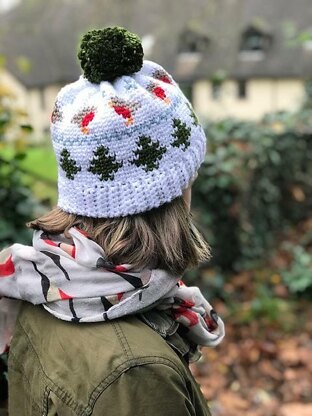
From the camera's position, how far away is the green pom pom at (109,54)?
1484 mm

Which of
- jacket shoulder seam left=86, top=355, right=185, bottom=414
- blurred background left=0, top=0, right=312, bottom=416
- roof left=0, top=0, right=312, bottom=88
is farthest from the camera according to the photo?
roof left=0, top=0, right=312, bottom=88

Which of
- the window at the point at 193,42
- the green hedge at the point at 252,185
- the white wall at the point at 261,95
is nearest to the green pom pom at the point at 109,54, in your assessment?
the green hedge at the point at 252,185

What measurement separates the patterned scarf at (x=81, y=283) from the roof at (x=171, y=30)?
21722 millimetres

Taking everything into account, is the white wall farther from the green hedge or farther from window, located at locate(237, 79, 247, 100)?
the green hedge

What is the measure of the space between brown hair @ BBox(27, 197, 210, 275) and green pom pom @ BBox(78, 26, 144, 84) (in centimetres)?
37

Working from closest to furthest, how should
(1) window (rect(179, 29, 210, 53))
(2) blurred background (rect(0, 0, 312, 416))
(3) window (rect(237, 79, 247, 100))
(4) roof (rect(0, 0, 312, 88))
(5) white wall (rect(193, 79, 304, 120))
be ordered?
(2) blurred background (rect(0, 0, 312, 416))
(5) white wall (rect(193, 79, 304, 120))
(4) roof (rect(0, 0, 312, 88))
(3) window (rect(237, 79, 247, 100))
(1) window (rect(179, 29, 210, 53))

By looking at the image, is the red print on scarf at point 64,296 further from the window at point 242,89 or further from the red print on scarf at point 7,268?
the window at point 242,89

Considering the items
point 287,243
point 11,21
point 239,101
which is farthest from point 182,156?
point 11,21

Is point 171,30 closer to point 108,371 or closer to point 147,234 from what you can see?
point 147,234

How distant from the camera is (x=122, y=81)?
4.96ft

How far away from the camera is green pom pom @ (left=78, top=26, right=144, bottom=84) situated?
148 centimetres

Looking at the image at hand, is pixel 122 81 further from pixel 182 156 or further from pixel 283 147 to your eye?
pixel 283 147

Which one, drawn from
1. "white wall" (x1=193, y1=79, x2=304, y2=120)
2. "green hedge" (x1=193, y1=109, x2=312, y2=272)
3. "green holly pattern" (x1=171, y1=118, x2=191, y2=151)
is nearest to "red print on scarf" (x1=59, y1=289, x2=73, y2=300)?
"green holly pattern" (x1=171, y1=118, x2=191, y2=151)

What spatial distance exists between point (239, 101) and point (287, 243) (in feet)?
61.7
